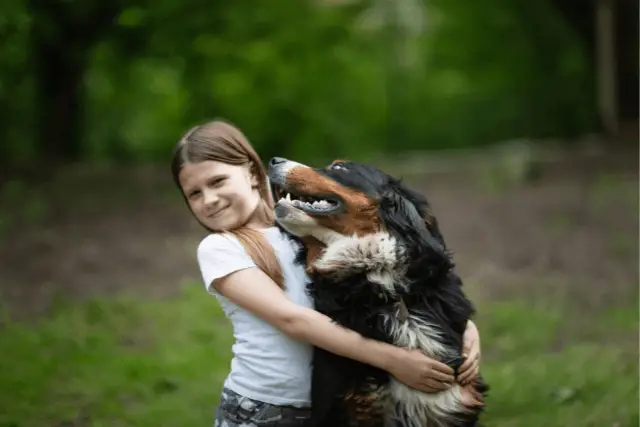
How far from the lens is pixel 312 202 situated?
2643 millimetres

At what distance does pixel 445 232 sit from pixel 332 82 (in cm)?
474

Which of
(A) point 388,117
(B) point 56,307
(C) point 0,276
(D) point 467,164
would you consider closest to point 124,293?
(B) point 56,307

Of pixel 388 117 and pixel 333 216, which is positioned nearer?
pixel 333 216

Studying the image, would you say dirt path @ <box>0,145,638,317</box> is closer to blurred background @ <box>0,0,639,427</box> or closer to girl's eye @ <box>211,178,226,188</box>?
blurred background @ <box>0,0,639,427</box>

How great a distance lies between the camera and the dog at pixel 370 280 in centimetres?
263

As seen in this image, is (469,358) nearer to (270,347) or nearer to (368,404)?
(368,404)

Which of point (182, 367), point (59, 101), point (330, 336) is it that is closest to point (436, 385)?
point (330, 336)

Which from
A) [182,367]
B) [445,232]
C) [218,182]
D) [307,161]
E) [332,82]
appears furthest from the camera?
[332,82]

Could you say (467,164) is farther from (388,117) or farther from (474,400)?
(474,400)

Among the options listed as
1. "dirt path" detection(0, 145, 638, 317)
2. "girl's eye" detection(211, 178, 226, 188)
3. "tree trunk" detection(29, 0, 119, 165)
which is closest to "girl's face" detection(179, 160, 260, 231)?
"girl's eye" detection(211, 178, 226, 188)

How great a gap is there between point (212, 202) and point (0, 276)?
4.73 meters

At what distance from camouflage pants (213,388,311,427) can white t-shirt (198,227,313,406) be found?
0.02 m

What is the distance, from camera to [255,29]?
9.55m

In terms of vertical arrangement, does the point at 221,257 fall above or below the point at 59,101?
below
